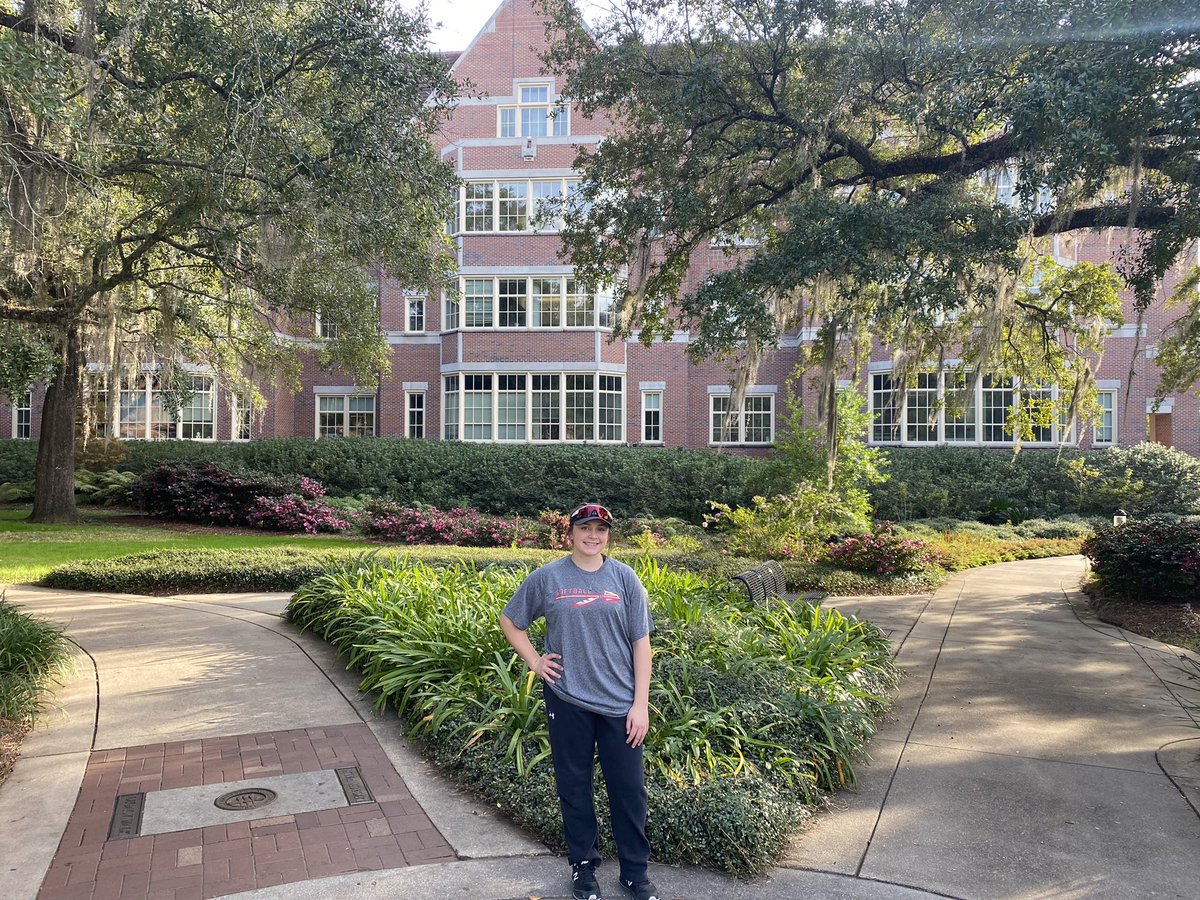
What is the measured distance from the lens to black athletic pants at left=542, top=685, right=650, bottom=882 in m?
3.88

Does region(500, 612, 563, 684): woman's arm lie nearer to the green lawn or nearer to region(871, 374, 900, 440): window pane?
the green lawn

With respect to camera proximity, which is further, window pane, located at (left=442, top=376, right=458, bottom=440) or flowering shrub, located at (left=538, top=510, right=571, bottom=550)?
window pane, located at (left=442, top=376, right=458, bottom=440)

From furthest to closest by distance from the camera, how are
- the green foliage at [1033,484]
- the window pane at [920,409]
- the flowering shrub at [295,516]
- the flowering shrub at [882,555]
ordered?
the window pane at [920,409] < the green foliage at [1033,484] < the flowering shrub at [295,516] < the flowering shrub at [882,555]

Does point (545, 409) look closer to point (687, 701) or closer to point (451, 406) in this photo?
point (451, 406)

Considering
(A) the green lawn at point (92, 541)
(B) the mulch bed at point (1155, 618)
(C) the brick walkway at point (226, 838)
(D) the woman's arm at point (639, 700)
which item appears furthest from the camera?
(A) the green lawn at point (92, 541)

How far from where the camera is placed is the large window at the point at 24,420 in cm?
2973

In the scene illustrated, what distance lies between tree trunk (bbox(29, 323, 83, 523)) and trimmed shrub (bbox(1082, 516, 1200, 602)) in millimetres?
19111

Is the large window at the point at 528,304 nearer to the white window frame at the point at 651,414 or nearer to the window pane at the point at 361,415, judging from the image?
the white window frame at the point at 651,414

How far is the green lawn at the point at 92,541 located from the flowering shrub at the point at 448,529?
0.67 m

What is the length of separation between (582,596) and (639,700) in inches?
19.2

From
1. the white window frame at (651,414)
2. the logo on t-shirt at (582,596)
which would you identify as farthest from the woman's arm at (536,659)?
the white window frame at (651,414)

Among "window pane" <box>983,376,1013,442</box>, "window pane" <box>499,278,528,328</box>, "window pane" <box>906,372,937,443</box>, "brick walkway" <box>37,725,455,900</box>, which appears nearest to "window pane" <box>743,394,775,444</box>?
"window pane" <box>906,372,937,443</box>

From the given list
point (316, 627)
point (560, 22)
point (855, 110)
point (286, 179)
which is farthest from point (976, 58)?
point (316, 627)

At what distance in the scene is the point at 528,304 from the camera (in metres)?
26.9
